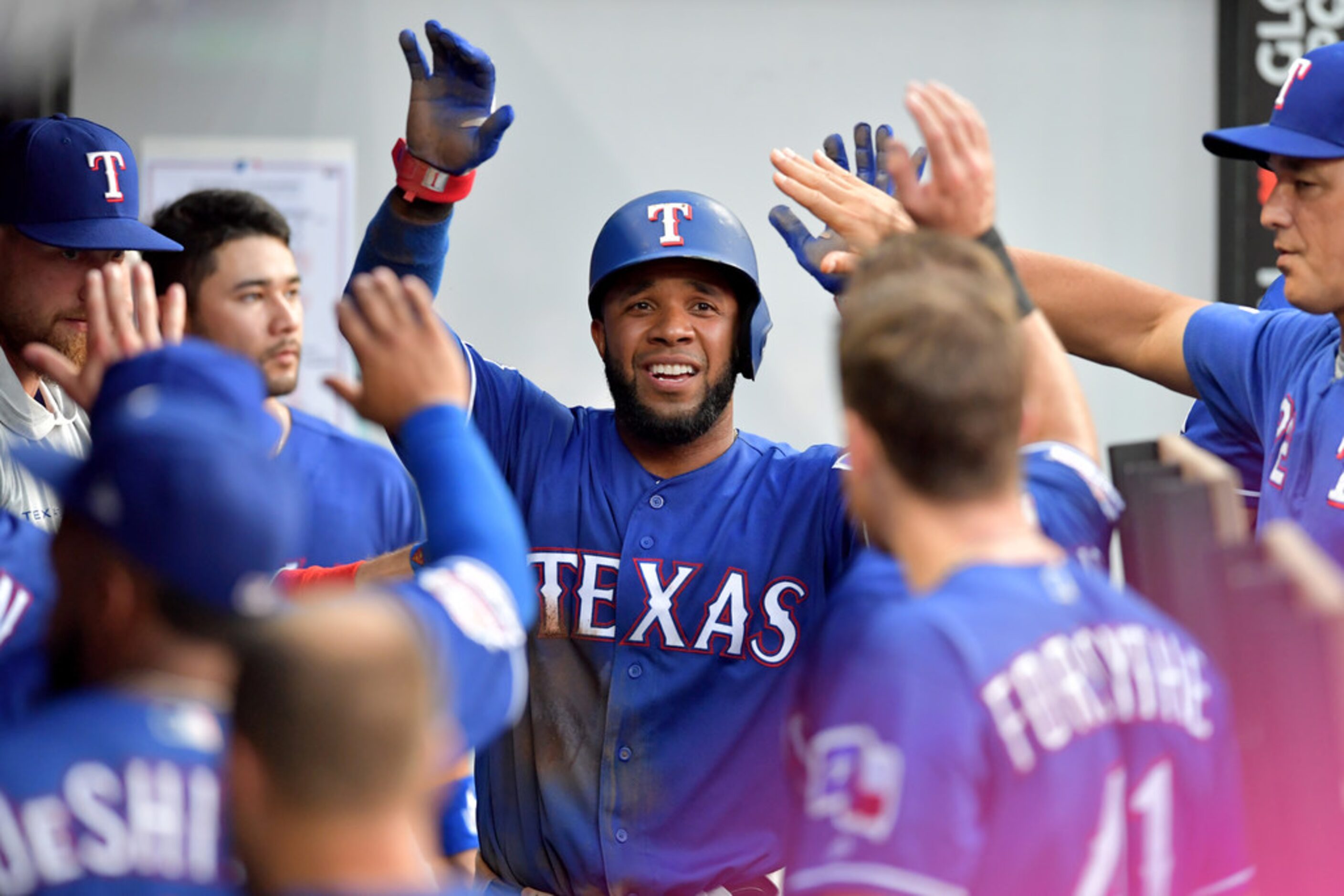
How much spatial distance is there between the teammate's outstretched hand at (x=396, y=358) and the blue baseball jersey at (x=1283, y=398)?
1412 millimetres

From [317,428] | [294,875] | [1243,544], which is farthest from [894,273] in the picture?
[317,428]

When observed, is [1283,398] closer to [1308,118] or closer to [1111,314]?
[1111,314]

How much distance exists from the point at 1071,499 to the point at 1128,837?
43 centimetres

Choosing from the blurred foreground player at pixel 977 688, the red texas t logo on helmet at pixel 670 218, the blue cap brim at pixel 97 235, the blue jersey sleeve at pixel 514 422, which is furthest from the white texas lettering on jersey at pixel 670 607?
the blue cap brim at pixel 97 235

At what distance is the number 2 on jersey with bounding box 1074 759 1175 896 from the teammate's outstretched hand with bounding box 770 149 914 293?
919 mm

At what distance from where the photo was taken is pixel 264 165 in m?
4.23

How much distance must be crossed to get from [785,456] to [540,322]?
6.15ft

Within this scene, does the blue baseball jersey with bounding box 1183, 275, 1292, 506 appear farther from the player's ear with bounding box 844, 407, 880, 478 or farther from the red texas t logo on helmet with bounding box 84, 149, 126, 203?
the red texas t logo on helmet with bounding box 84, 149, 126, 203

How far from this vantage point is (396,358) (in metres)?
1.53

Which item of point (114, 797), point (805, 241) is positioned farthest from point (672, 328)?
point (114, 797)

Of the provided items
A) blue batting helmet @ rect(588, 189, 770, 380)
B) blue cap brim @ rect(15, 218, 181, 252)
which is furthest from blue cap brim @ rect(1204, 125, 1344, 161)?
blue cap brim @ rect(15, 218, 181, 252)

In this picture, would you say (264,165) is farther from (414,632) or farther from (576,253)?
(414,632)

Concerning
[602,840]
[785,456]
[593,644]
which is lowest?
[602,840]

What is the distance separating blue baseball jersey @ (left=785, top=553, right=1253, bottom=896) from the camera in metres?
1.18
